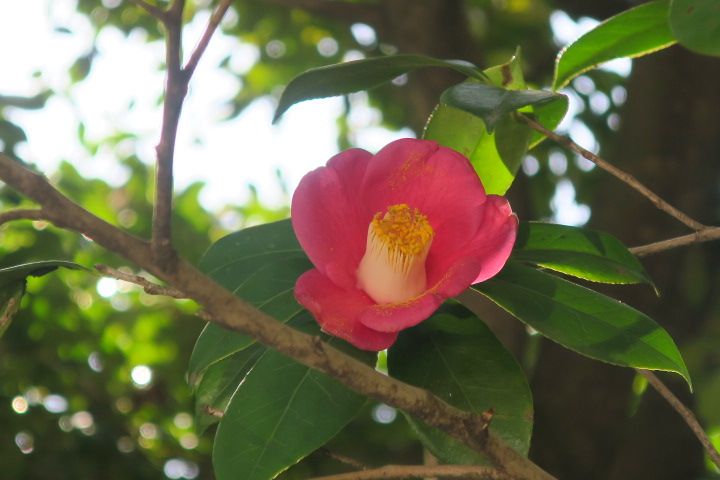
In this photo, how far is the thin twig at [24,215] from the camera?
18.1 inches

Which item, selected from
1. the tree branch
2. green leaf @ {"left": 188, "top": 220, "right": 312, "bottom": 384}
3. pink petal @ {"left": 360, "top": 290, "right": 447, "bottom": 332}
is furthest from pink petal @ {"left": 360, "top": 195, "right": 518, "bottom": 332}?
the tree branch

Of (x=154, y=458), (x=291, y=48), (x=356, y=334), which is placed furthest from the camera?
(x=291, y=48)

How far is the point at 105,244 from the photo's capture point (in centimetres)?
45

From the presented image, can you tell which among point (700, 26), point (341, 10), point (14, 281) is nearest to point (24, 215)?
point (14, 281)

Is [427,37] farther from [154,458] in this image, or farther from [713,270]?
[154,458]

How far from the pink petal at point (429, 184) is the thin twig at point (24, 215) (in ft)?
1.00

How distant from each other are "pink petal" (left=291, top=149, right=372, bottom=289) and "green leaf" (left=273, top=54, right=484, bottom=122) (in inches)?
2.1

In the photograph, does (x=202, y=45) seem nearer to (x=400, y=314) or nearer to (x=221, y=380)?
(x=400, y=314)

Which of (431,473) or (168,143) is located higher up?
(168,143)

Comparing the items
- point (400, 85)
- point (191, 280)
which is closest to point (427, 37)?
point (400, 85)

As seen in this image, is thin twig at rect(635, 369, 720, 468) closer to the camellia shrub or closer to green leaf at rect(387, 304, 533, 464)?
the camellia shrub

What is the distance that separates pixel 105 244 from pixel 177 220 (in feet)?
5.91

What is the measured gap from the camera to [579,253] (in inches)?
29.6

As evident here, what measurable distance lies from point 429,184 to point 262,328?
283 mm
